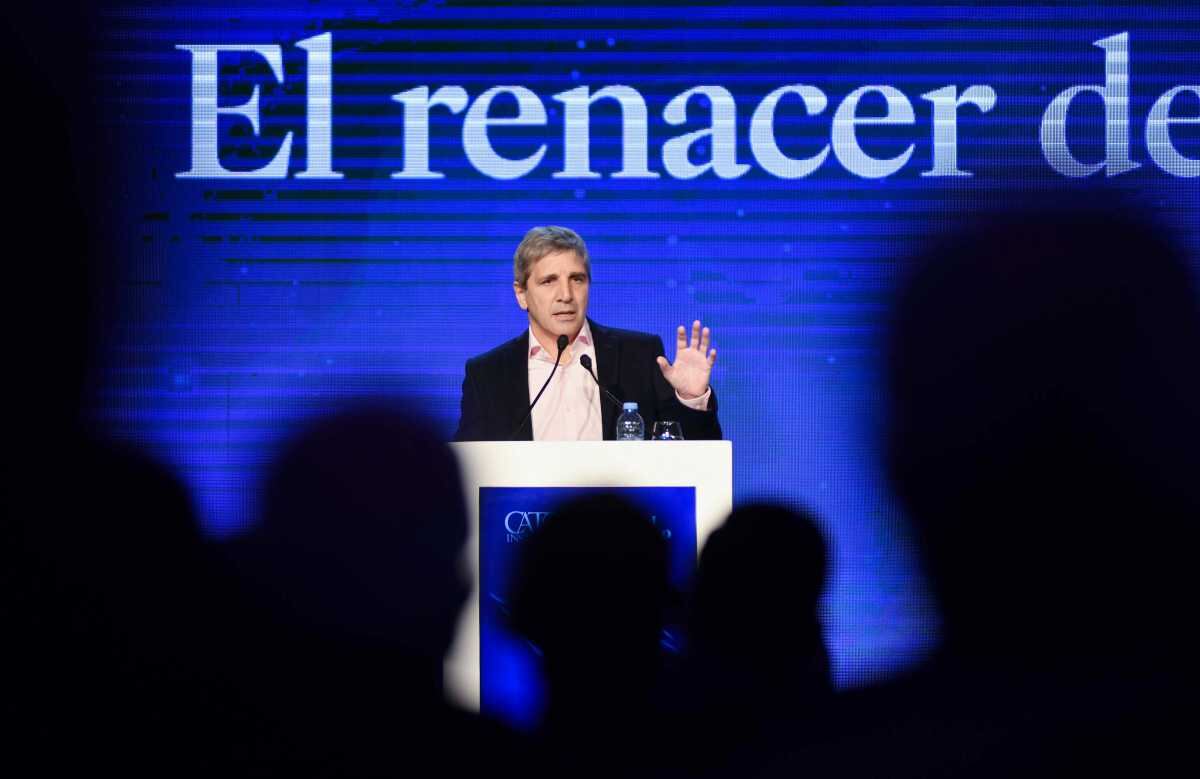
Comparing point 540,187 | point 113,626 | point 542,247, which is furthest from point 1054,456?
point 113,626

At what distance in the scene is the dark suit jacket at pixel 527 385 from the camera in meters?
3.51

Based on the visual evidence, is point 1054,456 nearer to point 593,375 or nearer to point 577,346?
point 577,346

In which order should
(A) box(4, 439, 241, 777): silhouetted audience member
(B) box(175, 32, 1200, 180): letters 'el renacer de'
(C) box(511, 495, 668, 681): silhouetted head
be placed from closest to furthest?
1. (A) box(4, 439, 241, 777): silhouetted audience member
2. (C) box(511, 495, 668, 681): silhouetted head
3. (B) box(175, 32, 1200, 180): letters 'el renacer de'

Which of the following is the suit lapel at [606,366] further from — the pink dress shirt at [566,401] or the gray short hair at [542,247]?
the gray short hair at [542,247]

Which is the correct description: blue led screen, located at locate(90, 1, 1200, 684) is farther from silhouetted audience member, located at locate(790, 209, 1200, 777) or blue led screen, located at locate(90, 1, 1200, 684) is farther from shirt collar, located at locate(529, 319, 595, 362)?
shirt collar, located at locate(529, 319, 595, 362)

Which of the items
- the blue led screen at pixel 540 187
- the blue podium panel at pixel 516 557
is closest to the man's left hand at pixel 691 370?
the blue podium panel at pixel 516 557

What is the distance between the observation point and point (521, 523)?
2.51 metres

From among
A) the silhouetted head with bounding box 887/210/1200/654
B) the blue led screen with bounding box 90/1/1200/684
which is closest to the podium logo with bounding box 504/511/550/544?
the blue led screen with bounding box 90/1/1200/684

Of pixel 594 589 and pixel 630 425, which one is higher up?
pixel 630 425

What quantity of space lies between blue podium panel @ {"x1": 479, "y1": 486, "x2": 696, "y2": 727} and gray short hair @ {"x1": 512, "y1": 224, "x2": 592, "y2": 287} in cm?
123


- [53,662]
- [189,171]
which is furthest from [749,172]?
[53,662]

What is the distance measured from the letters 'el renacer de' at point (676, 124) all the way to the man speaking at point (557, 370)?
1.55 feet

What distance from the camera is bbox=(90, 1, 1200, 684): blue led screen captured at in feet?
12.9

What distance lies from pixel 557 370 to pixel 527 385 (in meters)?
0.10
